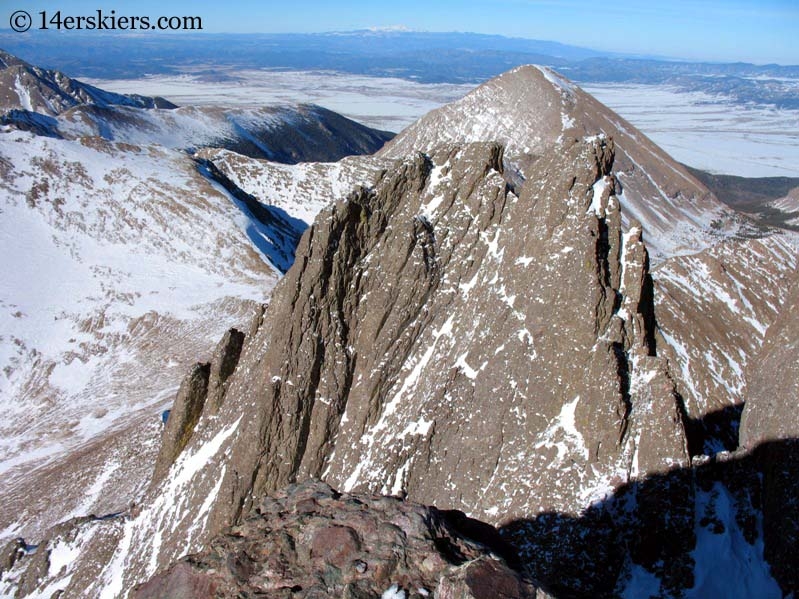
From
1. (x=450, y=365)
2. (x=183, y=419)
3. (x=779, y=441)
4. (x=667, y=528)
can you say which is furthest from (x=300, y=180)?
(x=667, y=528)

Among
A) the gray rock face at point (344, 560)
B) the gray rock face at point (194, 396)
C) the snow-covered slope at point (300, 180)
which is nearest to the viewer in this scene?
the gray rock face at point (344, 560)

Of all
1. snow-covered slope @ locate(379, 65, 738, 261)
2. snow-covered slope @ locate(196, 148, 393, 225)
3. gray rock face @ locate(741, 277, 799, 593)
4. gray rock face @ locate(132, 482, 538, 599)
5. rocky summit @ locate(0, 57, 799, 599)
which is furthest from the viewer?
snow-covered slope @ locate(379, 65, 738, 261)

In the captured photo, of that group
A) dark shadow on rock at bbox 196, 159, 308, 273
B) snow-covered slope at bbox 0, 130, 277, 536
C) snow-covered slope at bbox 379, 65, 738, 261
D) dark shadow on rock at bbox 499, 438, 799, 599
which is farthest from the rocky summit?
snow-covered slope at bbox 379, 65, 738, 261

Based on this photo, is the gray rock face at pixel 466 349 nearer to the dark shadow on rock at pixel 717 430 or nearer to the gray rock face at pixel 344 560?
the dark shadow on rock at pixel 717 430

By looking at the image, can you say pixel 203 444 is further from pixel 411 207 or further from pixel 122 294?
pixel 122 294

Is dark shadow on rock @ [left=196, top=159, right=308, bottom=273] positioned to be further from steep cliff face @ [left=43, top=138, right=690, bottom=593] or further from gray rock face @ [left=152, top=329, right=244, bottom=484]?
steep cliff face @ [left=43, top=138, right=690, bottom=593]

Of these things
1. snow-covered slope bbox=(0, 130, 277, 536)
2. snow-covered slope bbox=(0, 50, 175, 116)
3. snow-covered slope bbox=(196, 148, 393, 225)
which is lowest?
snow-covered slope bbox=(0, 130, 277, 536)

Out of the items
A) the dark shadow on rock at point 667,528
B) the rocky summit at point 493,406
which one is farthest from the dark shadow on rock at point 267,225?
the dark shadow on rock at point 667,528
